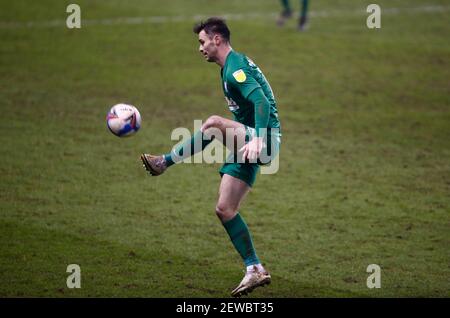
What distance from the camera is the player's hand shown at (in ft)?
26.7

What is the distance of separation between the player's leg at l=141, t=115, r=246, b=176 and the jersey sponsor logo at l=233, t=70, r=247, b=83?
0.43 metres

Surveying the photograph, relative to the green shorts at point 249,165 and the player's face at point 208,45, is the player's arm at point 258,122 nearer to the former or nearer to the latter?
the green shorts at point 249,165

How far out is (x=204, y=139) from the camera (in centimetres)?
887

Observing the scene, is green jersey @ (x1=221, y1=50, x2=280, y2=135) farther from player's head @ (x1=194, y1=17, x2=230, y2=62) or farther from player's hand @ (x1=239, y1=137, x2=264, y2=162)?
player's hand @ (x1=239, y1=137, x2=264, y2=162)

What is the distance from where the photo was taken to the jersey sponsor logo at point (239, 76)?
856cm

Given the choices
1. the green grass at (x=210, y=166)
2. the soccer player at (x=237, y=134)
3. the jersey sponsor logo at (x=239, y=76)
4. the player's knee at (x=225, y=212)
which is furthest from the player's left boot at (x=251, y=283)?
the jersey sponsor logo at (x=239, y=76)

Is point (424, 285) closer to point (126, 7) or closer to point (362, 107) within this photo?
point (362, 107)

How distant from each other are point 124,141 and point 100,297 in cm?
636

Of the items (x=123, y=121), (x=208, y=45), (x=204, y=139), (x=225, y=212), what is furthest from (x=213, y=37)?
(x=225, y=212)

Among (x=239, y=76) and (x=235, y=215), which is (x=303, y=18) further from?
(x=235, y=215)

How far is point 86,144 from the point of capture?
47.3ft

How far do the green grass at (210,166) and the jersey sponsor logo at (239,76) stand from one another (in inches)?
91.2

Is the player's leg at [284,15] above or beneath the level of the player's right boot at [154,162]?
above

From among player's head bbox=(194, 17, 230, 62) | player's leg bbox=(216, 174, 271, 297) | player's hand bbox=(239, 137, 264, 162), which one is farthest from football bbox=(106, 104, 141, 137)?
player's hand bbox=(239, 137, 264, 162)
